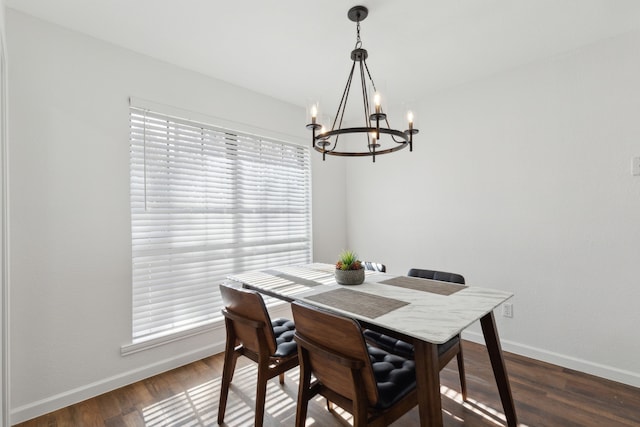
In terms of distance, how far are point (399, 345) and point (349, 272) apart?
0.50 m

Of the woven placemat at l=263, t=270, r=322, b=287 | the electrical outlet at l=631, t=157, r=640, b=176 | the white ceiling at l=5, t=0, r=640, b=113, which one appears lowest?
the woven placemat at l=263, t=270, r=322, b=287

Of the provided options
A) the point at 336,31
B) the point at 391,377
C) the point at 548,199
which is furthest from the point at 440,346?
the point at 336,31

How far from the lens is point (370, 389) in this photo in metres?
1.18

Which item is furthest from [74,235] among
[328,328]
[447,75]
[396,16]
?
[447,75]

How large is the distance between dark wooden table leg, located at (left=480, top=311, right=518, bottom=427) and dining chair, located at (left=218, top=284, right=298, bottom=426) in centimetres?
105

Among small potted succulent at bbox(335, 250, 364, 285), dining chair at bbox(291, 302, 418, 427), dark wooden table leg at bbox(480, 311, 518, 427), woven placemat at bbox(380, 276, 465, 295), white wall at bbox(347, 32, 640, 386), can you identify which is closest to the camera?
dining chair at bbox(291, 302, 418, 427)

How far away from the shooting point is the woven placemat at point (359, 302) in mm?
1412

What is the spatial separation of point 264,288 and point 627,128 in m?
2.73

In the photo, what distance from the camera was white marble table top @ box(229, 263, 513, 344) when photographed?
121cm

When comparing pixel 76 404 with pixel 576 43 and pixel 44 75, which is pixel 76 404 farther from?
pixel 576 43

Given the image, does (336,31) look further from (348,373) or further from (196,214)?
(348,373)

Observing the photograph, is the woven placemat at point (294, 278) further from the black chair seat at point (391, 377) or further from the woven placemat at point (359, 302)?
the black chair seat at point (391, 377)

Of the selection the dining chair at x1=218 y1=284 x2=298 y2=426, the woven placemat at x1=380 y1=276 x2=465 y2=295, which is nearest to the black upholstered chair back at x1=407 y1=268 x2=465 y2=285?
the woven placemat at x1=380 y1=276 x2=465 y2=295

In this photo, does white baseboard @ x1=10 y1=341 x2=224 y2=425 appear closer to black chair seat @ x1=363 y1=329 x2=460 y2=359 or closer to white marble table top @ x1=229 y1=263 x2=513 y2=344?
white marble table top @ x1=229 y1=263 x2=513 y2=344
